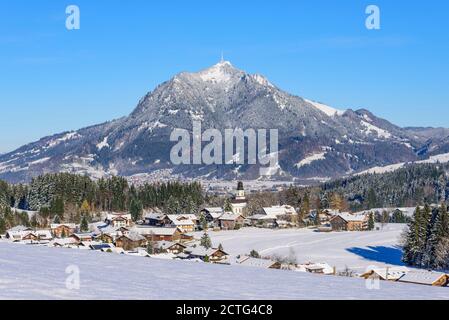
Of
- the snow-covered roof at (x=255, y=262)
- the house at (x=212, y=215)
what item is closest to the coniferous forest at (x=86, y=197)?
the house at (x=212, y=215)

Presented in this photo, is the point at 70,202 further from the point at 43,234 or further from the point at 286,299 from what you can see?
the point at 286,299

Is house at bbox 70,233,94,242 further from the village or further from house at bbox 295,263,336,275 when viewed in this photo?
house at bbox 295,263,336,275

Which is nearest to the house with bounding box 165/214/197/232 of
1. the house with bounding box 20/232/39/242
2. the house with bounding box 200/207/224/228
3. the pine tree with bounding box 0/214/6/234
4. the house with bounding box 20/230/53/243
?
the house with bounding box 200/207/224/228

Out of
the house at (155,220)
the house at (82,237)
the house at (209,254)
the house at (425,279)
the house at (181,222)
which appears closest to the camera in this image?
the house at (425,279)

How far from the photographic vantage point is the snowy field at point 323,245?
5850 centimetres

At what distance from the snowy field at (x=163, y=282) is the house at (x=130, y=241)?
48246 mm

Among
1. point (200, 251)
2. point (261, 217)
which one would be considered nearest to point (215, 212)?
point (261, 217)

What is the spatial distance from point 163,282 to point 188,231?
75442 millimetres

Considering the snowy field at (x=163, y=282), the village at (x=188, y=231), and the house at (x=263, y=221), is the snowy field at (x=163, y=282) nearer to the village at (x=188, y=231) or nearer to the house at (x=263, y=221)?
the village at (x=188, y=231)

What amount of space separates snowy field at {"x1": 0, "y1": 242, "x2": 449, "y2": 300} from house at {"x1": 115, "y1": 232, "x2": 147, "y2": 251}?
48246 millimetres

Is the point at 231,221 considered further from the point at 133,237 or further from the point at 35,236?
the point at 35,236

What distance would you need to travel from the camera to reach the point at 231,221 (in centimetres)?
9631

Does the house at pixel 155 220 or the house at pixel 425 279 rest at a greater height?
the house at pixel 425 279

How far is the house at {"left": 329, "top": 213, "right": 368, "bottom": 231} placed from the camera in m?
92.4
